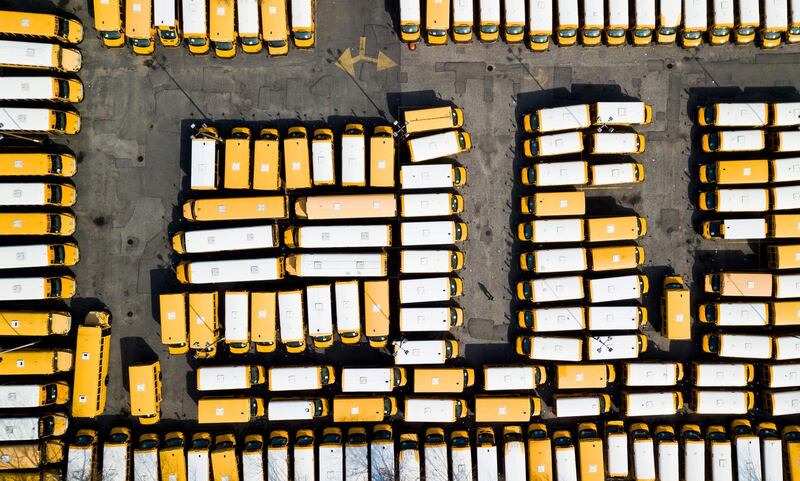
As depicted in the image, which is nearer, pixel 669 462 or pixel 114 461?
pixel 114 461

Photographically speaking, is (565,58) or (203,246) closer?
(203,246)

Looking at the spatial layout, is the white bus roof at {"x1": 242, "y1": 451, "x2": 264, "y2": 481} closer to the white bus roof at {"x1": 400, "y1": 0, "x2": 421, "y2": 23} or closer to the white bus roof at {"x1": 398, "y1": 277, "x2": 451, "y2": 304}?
the white bus roof at {"x1": 398, "y1": 277, "x2": 451, "y2": 304}

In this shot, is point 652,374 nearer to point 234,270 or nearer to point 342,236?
point 342,236

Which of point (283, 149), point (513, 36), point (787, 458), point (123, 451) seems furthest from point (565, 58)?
point (123, 451)

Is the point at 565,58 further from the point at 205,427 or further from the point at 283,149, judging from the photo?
the point at 205,427

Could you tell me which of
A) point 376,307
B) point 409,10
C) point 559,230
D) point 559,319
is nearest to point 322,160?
point 376,307

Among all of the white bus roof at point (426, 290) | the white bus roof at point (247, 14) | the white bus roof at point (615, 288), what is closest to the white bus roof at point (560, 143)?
the white bus roof at point (615, 288)

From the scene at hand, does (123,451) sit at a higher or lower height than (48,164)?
lower

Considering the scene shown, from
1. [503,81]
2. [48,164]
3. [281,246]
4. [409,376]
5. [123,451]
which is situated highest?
[503,81]

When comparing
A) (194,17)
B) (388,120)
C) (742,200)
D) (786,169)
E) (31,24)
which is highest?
(194,17)
